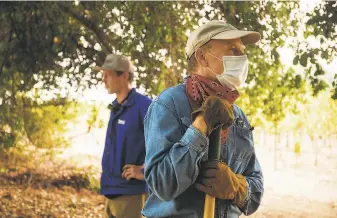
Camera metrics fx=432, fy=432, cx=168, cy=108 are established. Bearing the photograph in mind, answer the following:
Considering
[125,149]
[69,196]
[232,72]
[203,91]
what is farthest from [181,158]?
[69,196]

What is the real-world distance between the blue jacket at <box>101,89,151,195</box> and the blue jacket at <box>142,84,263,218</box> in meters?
1.55

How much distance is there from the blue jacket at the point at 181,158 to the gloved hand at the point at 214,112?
0.06 m

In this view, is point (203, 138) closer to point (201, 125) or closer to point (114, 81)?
point (201, 125)

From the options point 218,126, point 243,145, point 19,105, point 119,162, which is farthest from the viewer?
point 19,105

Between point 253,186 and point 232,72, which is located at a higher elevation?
point 232,72

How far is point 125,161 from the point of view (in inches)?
132

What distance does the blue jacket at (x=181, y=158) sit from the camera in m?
1.50

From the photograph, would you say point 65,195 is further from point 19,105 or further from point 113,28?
point 113,28

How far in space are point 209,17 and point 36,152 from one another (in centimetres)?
442

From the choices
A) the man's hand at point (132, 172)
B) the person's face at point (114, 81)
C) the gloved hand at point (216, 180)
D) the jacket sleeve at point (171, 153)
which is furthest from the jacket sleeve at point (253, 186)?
the person's face at point (114, 81)

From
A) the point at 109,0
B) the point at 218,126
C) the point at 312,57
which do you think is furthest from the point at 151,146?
the point at 109,0

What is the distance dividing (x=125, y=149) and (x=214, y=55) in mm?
1766

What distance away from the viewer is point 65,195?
7.90 metres

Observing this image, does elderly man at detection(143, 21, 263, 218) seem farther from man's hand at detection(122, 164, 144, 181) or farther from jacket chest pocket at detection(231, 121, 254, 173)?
man's hand at detection(122, 164, 144, 181)
